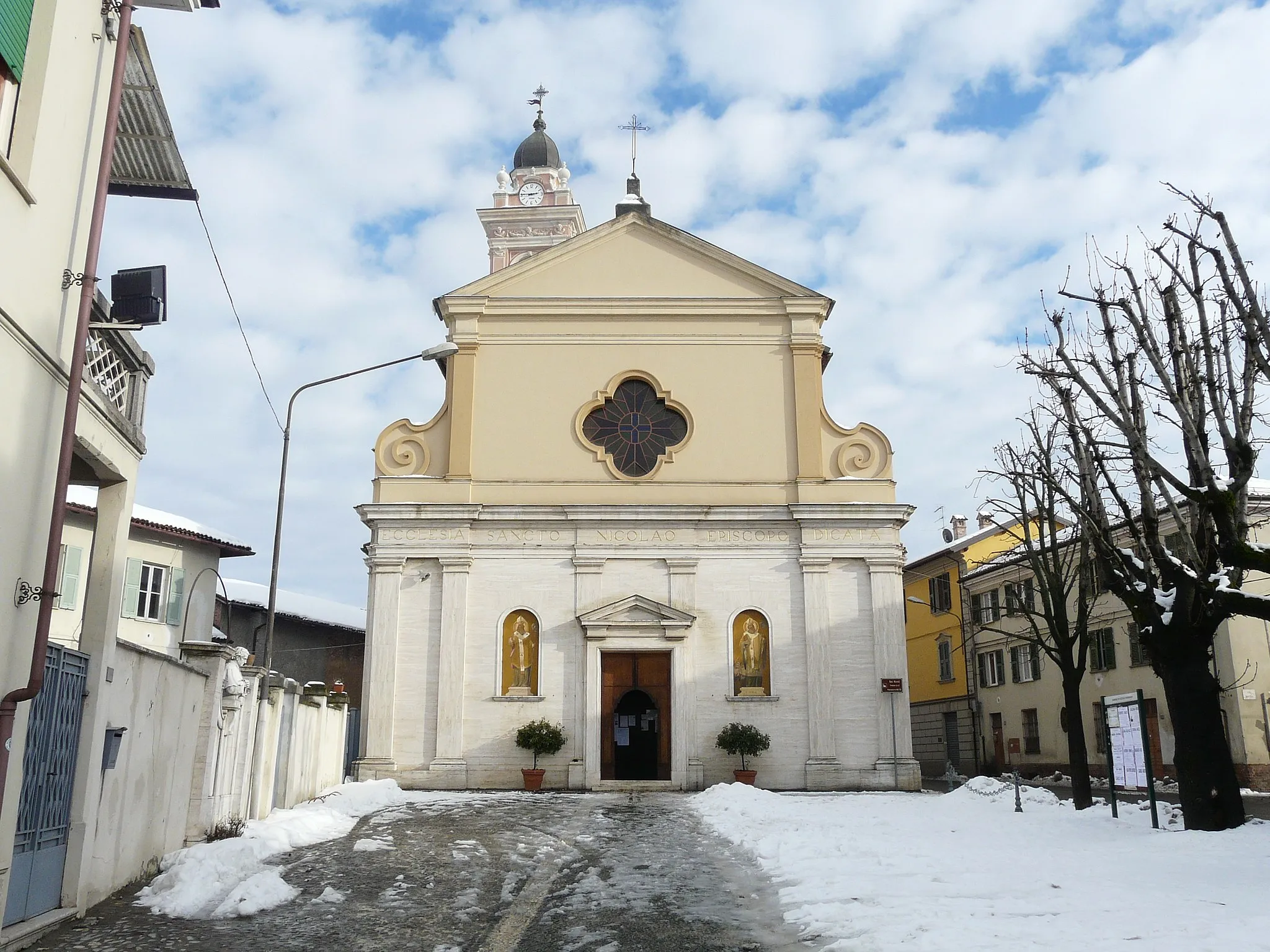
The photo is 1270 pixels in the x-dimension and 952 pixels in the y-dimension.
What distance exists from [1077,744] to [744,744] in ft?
24.0

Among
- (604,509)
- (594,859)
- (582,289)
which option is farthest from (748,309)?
(594,859)

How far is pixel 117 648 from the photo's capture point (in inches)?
374

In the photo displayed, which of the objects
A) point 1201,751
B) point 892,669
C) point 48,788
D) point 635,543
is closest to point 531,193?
point 635,543

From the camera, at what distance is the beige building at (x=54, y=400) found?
7395 millimetres

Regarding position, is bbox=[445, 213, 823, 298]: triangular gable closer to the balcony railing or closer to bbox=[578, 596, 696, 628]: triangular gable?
bbox=[578, 596, 696, 628]: triangular gable

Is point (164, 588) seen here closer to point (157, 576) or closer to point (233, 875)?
point (157, 576)

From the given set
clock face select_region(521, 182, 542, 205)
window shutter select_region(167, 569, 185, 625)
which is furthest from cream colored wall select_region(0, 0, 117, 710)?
clock face select_region(521, 182, 542, 205)

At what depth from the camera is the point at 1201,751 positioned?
13391mm

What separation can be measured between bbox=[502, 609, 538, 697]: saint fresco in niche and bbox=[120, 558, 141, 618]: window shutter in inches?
455

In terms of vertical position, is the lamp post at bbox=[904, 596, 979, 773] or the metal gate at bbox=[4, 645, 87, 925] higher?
the lamp post at bbox=[904, 596, 979, 773]

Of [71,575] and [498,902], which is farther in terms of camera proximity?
[71,575]

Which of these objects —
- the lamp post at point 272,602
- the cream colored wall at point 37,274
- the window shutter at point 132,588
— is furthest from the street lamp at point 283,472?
the window shutter at point 132,588

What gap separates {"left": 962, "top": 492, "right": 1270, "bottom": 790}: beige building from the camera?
2739 centimetres

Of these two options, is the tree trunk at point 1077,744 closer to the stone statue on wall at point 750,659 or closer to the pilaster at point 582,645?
the stone statue on wall at point 750,659
